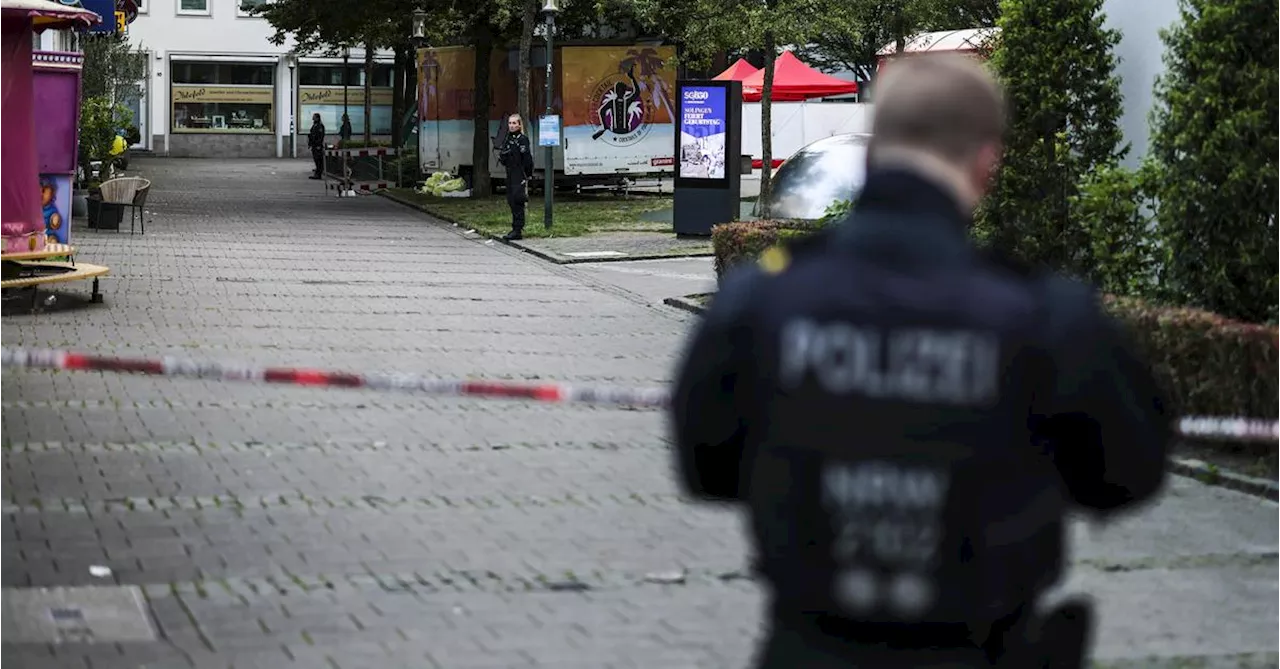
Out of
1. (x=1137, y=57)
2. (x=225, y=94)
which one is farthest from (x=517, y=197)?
(x=225, y=94)

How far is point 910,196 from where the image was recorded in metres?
2.73

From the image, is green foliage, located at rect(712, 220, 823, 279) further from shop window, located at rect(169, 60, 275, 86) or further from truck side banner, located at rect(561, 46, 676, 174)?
shop window, located at rect(169, 60, 275, 86)

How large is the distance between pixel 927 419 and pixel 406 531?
5.42 m

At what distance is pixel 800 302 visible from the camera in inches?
108

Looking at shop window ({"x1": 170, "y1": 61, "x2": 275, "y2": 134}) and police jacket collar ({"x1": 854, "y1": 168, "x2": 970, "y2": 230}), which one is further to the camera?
shop window ({"x1": 170, "y1": 61, "x2": 275, "y2": 134})

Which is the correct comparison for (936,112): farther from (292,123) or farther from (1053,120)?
(292,123)

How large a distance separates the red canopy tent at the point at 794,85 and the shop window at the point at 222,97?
3835 centimetres

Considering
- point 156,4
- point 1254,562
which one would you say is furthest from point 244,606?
point 156,4

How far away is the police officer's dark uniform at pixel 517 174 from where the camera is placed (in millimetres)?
26938

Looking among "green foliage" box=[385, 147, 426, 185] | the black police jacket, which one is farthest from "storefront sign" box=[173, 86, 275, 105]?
the black police jacket

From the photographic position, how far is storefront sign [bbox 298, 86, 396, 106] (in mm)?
74562

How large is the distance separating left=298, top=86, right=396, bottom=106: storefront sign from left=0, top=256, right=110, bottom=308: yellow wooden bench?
190ft

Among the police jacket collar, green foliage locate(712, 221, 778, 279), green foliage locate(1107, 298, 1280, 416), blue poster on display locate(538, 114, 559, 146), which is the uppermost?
blue poster on display locate(538, 114, 559, 146)

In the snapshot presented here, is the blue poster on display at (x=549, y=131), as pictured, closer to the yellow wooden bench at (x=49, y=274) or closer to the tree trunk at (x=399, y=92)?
the yellow wooden bench at (x=49, y=274)
